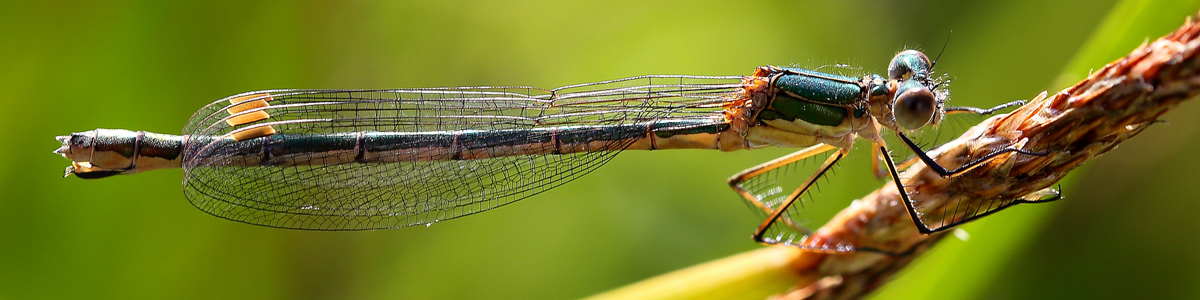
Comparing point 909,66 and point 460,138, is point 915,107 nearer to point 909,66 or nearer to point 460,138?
point 909,66

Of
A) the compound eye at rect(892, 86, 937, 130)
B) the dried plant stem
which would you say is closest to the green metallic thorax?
the compound eye at rect(892, 86, 937, 130)

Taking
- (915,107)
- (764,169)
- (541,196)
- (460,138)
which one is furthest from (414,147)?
(915,107)

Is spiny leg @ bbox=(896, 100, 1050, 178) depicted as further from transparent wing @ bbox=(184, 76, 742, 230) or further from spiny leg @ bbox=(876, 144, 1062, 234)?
transparent wing @ bbox=(184, 76, 742, 230)

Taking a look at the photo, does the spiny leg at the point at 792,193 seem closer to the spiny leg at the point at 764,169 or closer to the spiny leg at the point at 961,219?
the spiny leg at the point at 764,169

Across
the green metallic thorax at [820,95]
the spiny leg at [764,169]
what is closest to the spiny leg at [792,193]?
the spiny leg at [764,169]

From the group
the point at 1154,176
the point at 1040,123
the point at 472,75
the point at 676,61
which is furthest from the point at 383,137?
the point at 1154,176

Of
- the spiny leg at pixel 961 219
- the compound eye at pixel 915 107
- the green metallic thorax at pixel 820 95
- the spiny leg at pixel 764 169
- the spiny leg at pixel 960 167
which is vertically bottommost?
the spiny leg at pixel 961 219

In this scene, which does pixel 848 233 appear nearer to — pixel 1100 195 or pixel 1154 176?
pixel 1100 195
